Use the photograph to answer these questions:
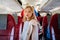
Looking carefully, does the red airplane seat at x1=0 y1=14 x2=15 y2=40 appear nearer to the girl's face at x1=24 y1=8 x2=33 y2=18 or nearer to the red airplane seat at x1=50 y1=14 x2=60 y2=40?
the girl's face at x1=24 y1=8 x2=33 y2=18

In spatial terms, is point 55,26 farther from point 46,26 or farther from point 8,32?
point 8,32

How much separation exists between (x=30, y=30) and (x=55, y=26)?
22 cm

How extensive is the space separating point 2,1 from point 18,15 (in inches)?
7.8

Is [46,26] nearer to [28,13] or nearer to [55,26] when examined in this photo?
[55,26]

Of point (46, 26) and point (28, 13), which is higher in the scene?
point (28, 13)

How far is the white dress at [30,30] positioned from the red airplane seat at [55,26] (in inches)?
5.4

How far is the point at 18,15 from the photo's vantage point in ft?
3.71

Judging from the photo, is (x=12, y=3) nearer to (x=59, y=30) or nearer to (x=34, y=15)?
(x=34, y=15)

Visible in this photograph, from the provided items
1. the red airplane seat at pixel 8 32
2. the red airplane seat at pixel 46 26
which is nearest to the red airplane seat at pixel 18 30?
the red airplane seat at pixel 8 32

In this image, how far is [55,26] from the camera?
1.14 meters

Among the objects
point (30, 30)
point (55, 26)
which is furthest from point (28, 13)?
point (55, 26)

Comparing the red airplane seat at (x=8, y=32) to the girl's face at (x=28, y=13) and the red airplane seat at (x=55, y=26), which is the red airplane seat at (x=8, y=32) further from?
the red airplane seat at (x=55, y=26)

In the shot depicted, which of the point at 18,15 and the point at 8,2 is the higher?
the point at 8,2

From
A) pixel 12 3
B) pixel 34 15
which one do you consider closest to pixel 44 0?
pixel 34 15
